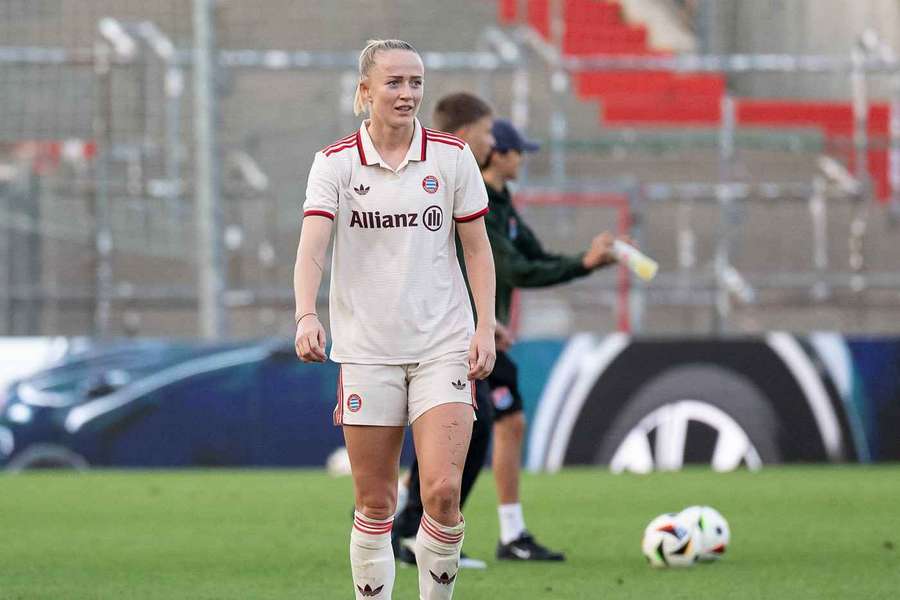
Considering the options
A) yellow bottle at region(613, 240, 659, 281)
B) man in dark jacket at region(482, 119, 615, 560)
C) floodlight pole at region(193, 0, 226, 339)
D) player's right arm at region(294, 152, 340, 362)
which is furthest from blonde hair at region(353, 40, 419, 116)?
floodlight pole at region(193, 0, 226, 339)

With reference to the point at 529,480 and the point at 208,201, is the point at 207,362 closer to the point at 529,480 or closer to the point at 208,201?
the point at 208,201

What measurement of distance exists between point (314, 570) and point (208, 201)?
19.7ft

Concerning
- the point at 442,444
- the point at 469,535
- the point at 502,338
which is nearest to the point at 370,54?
the point at 442,444

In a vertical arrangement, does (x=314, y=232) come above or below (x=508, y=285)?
above

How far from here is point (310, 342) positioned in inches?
204

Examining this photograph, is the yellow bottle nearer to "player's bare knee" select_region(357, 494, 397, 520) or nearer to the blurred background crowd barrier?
"player's bare knee" select_region(357, 494, 397, 520)

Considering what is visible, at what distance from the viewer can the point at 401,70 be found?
215 inches

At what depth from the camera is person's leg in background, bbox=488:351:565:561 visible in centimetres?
807

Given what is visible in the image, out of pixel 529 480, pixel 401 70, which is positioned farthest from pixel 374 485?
pixel 529 480

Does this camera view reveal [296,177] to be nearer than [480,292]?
No

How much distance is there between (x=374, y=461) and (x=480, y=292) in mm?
643

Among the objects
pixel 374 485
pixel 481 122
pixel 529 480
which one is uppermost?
pixel 481 122

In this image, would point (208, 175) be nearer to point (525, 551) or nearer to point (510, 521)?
point (510, 521)

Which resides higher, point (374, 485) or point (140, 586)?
point (374, 485)
